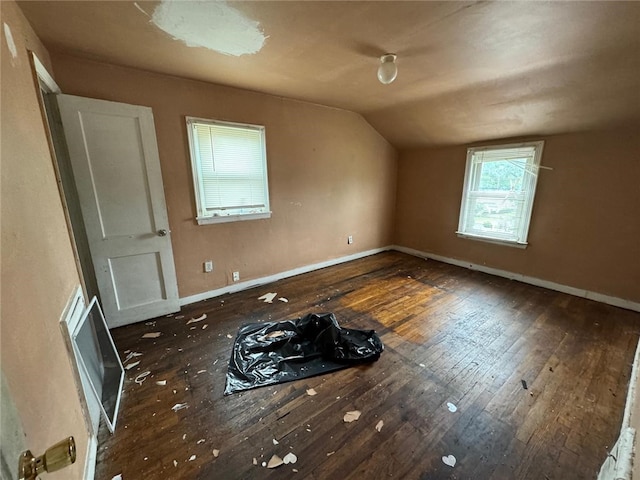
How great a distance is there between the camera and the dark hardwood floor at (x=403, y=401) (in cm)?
138

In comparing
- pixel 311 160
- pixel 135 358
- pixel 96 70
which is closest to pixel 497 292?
pixel 311 160

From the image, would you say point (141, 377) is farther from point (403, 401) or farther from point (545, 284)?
point (545, 284)

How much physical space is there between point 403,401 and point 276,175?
9.34ft

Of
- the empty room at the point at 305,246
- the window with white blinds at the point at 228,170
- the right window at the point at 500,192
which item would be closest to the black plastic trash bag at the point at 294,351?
the empty room at the point at 305,246

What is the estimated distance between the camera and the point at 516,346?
7.52 ft

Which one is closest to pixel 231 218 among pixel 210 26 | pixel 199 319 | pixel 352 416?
pixel 199 319

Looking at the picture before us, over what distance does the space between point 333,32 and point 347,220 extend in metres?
2.92

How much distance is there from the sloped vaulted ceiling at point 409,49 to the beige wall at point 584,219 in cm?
29

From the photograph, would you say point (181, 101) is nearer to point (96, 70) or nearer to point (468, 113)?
point (96, 70)

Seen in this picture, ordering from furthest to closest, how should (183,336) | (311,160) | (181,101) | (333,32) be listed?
(311,160) < (181,101) < (183,336) < (333,32)

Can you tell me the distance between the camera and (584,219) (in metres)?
3.12

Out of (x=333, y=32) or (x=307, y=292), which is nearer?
(x=333, y=32)

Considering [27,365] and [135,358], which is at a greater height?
[27,365]

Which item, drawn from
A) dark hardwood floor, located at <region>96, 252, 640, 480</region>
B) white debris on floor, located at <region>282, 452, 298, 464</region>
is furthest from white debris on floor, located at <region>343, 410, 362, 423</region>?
white debris on floor, located at <region>282, 452, 298, 464</region>
